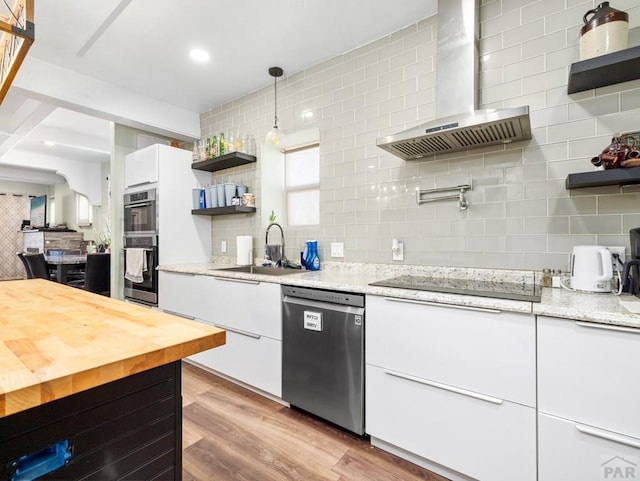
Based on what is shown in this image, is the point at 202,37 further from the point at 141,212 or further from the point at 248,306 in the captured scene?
the point at 248,306

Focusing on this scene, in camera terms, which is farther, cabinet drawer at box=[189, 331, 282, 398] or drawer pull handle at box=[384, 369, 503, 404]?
cabinet drawer at box=[189, 331, 282, 398]

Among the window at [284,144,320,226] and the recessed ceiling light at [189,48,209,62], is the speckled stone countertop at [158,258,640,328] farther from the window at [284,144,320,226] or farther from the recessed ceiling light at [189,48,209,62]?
the recessed ceiling light at [189,48,209,62]

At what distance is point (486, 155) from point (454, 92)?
42 centimetres

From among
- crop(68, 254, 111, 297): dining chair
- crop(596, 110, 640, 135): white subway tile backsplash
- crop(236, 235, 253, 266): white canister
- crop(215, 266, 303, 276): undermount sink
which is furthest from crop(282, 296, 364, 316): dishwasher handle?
crop(68, 254, 111, 297): dining chair

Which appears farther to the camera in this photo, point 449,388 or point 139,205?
point 139,205

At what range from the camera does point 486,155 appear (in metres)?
1.94

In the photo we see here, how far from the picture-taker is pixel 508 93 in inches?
74.2

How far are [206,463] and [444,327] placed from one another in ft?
4.47

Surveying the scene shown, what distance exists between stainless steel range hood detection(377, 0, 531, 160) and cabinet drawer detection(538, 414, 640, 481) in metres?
1.37

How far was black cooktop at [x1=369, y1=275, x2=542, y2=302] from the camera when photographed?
4.61ft

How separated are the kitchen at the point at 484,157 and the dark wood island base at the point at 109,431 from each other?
1725mm

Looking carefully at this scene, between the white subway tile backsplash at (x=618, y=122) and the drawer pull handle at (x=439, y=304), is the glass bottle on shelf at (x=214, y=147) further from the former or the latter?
the white subway tile backsplash at (x=618, y=122)

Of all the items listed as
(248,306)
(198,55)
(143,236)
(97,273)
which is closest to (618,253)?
(248,306)

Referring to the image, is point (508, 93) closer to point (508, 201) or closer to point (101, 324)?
point (508, 201)
